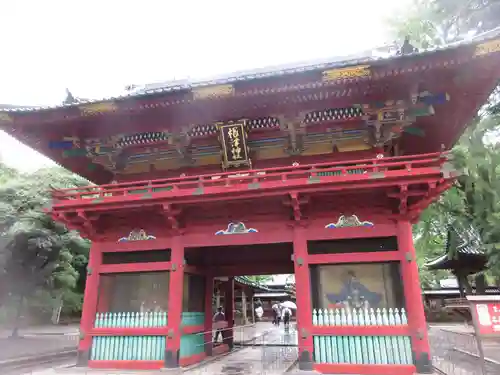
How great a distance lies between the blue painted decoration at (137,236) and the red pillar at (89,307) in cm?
89

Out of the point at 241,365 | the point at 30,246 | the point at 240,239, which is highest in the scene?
the point at 30,246

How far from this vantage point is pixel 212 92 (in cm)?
920

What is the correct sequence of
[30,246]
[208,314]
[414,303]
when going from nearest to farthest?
[414,303]
[208,314]
[30,246]

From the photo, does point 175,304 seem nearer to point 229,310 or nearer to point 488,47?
point 229,310

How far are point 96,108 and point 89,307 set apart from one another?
5369 millimetres

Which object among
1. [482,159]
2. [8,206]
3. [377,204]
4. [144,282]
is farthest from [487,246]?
[8,206]

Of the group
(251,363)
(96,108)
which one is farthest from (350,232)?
(96,108)

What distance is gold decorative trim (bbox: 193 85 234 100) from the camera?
9.15m

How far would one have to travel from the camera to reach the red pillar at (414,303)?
816cm

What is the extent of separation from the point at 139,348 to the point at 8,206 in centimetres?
1373

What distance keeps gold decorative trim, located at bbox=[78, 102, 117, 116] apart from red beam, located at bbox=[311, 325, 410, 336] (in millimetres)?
7453

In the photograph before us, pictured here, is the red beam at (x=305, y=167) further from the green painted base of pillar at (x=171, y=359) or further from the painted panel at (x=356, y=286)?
the green painted base of pillar at (x=171, y=359)

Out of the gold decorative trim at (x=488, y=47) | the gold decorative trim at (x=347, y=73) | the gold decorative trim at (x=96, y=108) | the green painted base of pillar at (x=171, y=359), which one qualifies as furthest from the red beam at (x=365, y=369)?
the gold decorative trim at (x=96, y=108)

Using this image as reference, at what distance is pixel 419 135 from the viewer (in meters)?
10.9
